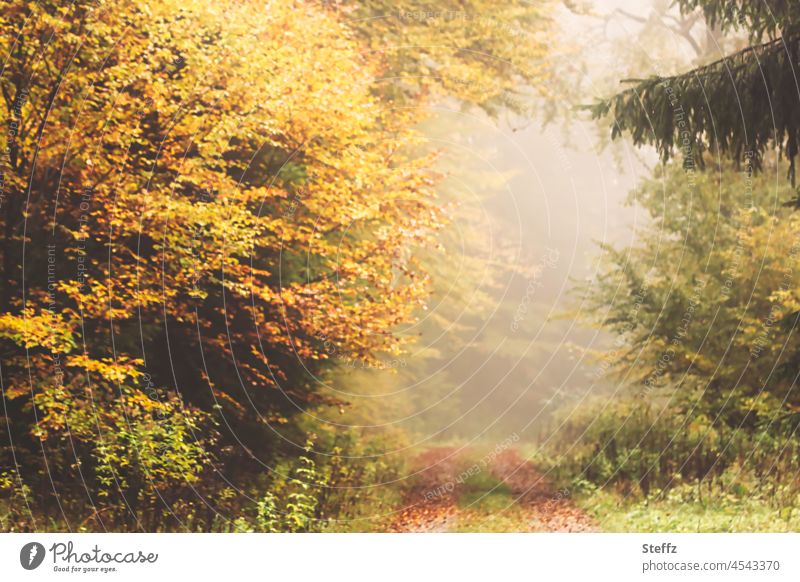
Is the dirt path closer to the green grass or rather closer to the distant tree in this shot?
the green grass

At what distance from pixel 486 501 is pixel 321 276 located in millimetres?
3741

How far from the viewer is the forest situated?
8867 mm

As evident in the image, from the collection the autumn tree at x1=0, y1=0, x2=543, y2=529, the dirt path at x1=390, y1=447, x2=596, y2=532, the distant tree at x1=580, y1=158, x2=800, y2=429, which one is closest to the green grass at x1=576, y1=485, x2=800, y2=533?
the dirt path at x1=390, y1=447, x2=596, y2=532

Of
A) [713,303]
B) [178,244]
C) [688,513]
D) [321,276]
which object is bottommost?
[688,513]

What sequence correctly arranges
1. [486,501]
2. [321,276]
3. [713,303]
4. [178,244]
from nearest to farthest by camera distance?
1. [178,244]
2. [321,276]
3. [486,501]
4. [713,303]

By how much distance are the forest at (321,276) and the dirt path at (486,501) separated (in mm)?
35

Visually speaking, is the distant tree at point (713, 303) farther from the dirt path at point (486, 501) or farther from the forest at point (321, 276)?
the dirt path at point (486, 501)

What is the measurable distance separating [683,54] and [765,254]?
3895 millimetres

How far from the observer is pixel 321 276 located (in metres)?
10.0

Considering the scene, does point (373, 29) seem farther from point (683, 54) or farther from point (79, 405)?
point (79, 405)

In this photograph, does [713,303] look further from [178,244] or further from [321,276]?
[178,244]

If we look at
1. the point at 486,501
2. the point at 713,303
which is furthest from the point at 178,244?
the point at 713,303

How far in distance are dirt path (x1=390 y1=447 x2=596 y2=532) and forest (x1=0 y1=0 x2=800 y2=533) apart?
0.12ft

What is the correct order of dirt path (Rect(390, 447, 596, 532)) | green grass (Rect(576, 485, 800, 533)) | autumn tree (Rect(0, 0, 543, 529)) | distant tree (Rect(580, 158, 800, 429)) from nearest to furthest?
1. autumn tree (Rect(0, 0, 543, 529))
2. green grass (Rect(576, 485, 800, 533))
3. dirt path (Rect(390, 447, 596, 532))
4. distant tree (Rect(580, 158, 800, 429))
